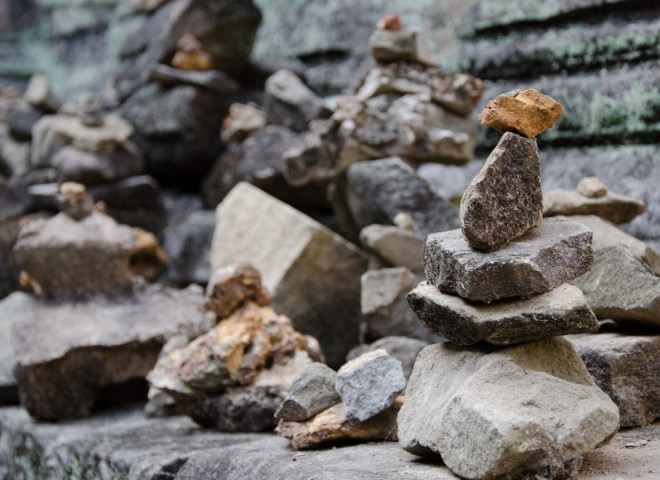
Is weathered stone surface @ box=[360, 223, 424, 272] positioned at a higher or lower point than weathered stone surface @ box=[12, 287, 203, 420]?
higher

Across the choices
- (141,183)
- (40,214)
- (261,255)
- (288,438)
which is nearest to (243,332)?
(288,438)

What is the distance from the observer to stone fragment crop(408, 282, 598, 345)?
5.35 feet

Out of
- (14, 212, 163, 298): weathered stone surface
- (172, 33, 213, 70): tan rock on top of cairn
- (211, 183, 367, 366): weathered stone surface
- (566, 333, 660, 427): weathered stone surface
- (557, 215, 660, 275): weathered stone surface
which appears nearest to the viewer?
(566, 333, 660, 427): weathered stone surface

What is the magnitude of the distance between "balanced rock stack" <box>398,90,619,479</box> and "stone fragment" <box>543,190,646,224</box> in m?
0.68

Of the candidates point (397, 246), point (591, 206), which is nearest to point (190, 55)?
point (397, 246)

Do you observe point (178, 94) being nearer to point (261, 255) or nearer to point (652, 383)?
point (261, 255)

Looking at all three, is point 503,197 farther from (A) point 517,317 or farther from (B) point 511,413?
(B) point 511,413

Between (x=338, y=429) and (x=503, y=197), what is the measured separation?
72 centimetres

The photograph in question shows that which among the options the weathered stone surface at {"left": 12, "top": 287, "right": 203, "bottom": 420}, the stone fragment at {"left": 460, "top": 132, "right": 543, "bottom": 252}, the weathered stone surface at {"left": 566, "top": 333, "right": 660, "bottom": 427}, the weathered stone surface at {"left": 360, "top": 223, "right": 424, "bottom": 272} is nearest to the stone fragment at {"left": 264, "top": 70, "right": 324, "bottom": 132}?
the weathered stone surface at {"left": 12, "top": 287, "right": 203, "bottom": 420}

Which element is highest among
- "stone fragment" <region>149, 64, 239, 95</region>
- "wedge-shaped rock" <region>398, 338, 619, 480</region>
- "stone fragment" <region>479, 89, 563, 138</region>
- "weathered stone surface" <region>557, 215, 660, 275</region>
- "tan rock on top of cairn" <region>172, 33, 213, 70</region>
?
"stone fragment" <region>479, 89, 563, 138</region>

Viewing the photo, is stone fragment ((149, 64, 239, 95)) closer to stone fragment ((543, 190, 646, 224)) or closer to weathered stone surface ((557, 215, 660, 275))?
stone fragment ((543, 190, 646, 224))

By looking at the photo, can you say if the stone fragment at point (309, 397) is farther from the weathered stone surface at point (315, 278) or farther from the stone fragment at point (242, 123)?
the stone fragment at point (242, 123)

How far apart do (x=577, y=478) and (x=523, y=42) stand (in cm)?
281

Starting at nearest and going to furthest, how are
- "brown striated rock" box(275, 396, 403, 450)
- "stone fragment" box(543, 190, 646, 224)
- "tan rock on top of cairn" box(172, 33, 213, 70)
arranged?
"brown striated rock" box(275, 396, 403, 450), "stone fragment" box(543, 190, 646, 224), "tan rock on top of cairn" box(172, 33, 213, 70)
